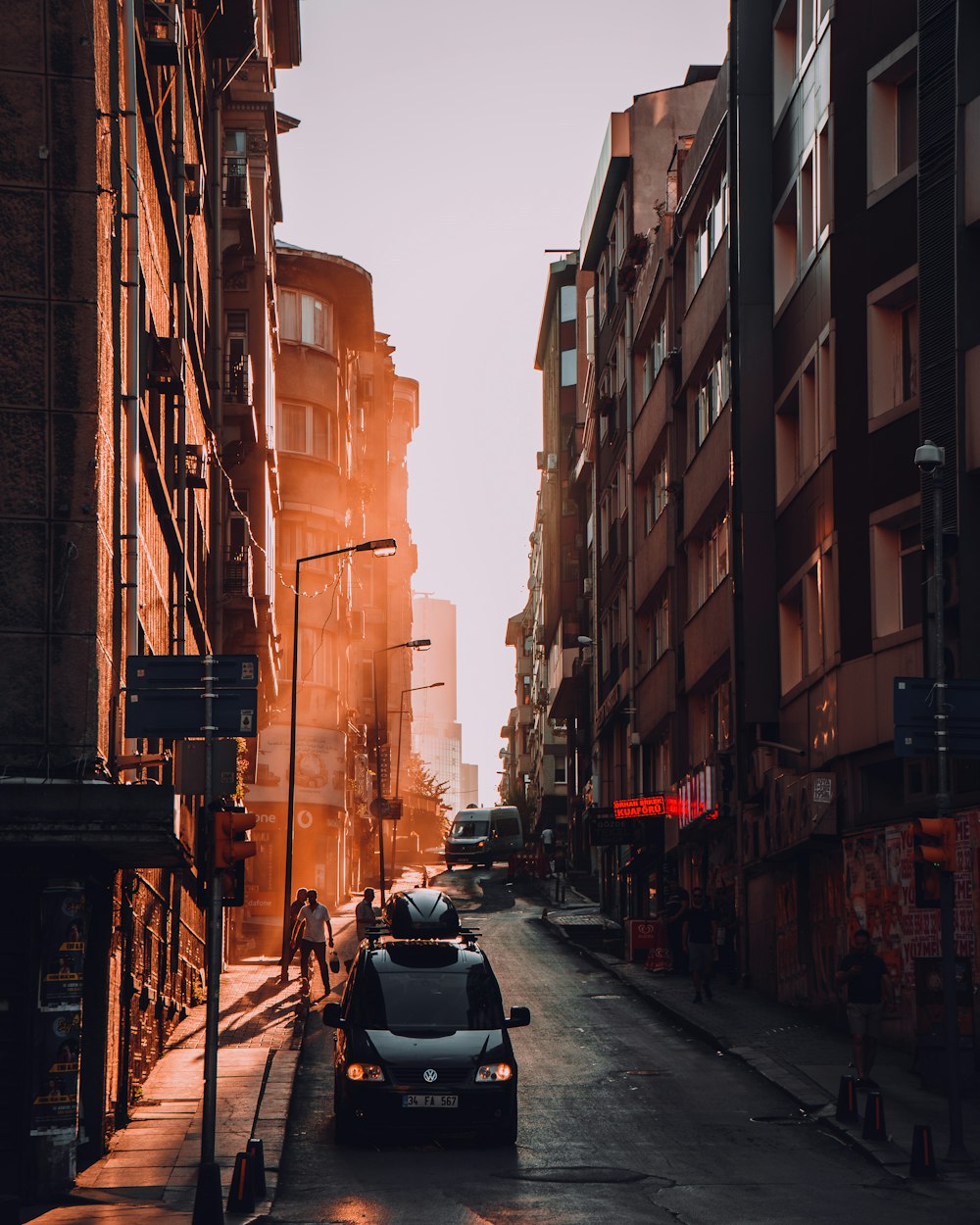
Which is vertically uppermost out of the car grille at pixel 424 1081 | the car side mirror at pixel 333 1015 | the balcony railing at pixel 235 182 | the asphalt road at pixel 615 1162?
the balcony railing at pixel 235 182

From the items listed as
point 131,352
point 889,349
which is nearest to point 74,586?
point 131,352

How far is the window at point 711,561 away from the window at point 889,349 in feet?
39.2

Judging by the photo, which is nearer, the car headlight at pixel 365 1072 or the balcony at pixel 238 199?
the car headlight at pixel 365 1072

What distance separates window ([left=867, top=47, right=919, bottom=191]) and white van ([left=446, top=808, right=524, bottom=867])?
204 ft

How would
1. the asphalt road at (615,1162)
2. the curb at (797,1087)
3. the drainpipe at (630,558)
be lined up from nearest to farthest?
the asphalt road at (615,1162)
the curb at (797,1087)
the drainpipe at (630,558)

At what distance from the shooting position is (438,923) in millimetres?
32625

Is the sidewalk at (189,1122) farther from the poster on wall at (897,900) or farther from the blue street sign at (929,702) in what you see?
the poster on wall at (897,900)

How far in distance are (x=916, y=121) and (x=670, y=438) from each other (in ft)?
63.3

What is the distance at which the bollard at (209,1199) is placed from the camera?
13.9 meters

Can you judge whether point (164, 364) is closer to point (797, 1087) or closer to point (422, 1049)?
point (422, 1049)

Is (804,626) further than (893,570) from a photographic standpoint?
Yes

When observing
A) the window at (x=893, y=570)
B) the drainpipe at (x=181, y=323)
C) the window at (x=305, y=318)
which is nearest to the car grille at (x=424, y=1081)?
the drainpipe at (x=181, y=323)

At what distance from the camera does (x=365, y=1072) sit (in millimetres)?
18266

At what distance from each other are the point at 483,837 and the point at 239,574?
169 feet
